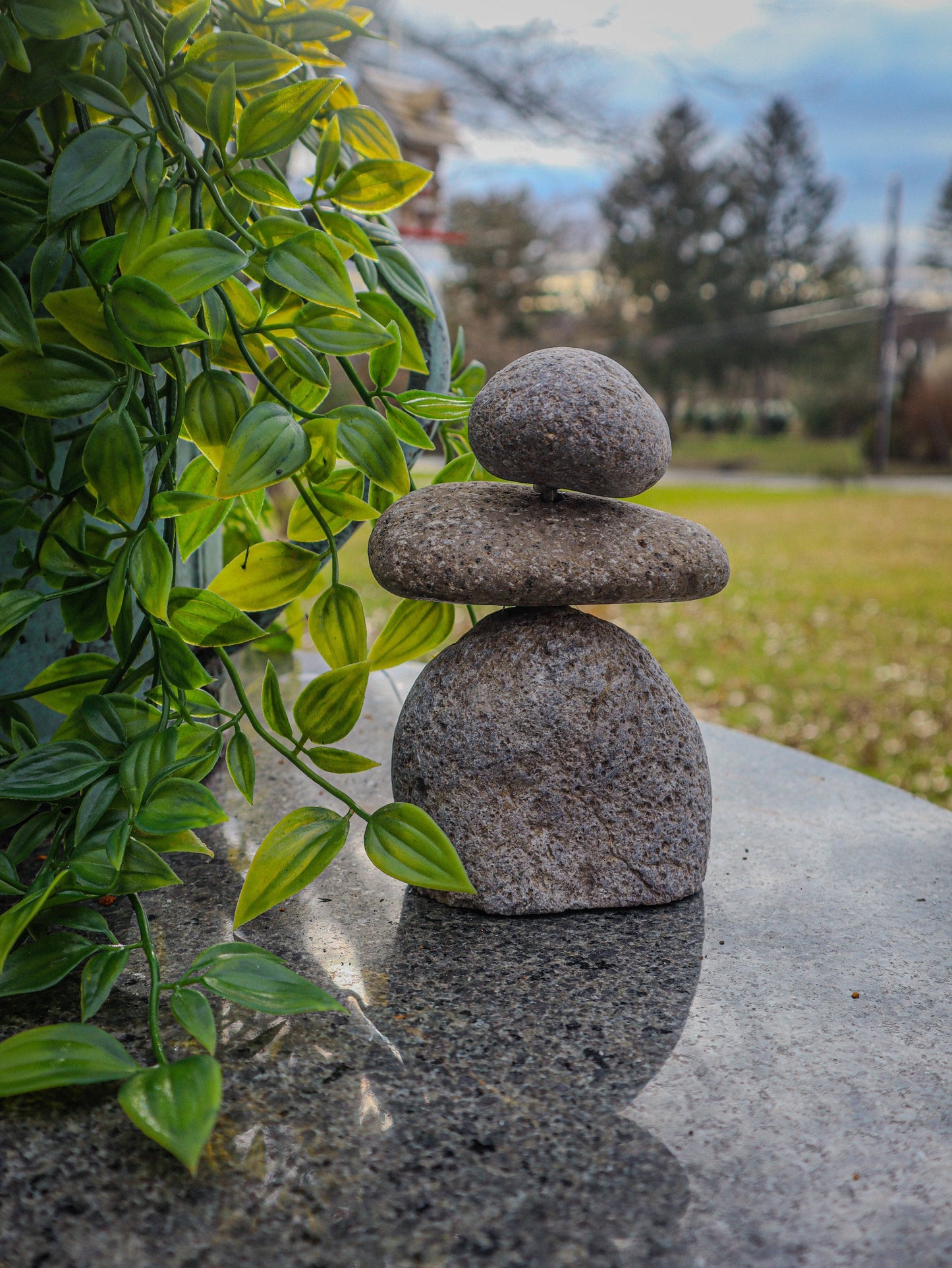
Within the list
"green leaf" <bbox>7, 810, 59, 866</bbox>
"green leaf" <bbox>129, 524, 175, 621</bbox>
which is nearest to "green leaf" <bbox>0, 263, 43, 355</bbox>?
"green leaf" <bbox>129, 524, 175, 621</bbox>

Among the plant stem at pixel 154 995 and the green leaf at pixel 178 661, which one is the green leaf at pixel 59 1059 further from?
the green leaf at pixel 178 661

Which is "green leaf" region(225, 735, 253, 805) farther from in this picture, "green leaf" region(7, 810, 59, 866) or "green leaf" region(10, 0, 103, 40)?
"green leaf" region(10, 0, 103, 40)

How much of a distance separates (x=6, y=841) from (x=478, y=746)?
2.73 feet

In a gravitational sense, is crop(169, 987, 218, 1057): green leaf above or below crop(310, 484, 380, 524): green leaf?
below

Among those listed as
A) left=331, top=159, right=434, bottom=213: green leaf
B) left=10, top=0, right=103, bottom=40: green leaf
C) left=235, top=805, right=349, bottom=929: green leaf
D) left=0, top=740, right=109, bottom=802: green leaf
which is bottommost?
left=235, top=805, right=349, bottom=929: green leaf

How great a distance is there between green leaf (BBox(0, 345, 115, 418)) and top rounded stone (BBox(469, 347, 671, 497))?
0.51 m

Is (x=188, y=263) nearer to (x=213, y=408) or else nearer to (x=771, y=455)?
(x=213, y=408)

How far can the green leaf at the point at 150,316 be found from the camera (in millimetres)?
1054

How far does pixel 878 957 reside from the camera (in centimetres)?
140

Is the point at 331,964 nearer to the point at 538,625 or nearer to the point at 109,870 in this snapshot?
the point at 109,870

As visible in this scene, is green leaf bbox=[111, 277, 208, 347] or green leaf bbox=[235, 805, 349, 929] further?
green leaf bbox=[235, 805, 349, 929]

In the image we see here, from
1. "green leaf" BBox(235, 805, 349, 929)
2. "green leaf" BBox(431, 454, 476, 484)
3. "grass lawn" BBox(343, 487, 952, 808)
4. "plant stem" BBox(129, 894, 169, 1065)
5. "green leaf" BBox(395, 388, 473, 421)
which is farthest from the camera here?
"grass lawn" BBox(343, 487, 952, 808)

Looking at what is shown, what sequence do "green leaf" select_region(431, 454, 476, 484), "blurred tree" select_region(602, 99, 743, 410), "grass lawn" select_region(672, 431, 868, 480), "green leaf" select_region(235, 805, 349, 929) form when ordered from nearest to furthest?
"green leaf" select_region(235, 805, 349, 929) < "green leaf" select_region(431, 454, 476, 484) < "grass lawn" select_region(672, 431, 868, 480) < "blurred tree" select_region(602, 99, 743, 410)

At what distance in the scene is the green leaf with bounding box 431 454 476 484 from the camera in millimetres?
1645
